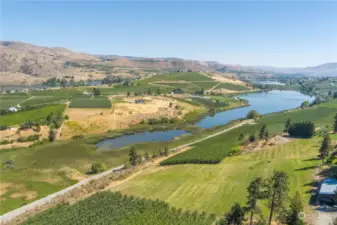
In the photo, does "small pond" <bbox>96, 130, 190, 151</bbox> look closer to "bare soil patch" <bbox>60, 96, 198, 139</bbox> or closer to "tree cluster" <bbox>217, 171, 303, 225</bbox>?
"bare soil patch" <bbox>60, 96, 198, 139</bbox>

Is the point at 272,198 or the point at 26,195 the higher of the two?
the point at 272,198

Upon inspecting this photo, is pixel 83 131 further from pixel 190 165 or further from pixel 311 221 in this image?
pixel 311 221

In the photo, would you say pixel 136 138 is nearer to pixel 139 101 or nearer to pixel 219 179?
pixel 219 179

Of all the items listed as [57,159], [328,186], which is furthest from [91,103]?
[328,186]

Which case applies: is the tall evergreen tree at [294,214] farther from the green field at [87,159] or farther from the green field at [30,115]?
the green field at [30,115]

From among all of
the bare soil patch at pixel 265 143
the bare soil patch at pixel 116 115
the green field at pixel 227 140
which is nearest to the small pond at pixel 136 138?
the bare soil patch at pixel 116 115

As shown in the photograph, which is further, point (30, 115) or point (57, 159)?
point (30, 115)

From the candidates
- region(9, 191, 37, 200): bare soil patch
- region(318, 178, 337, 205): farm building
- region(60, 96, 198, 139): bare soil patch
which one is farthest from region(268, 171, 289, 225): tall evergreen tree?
region(60, 96, 198, 139): bare soil patch
